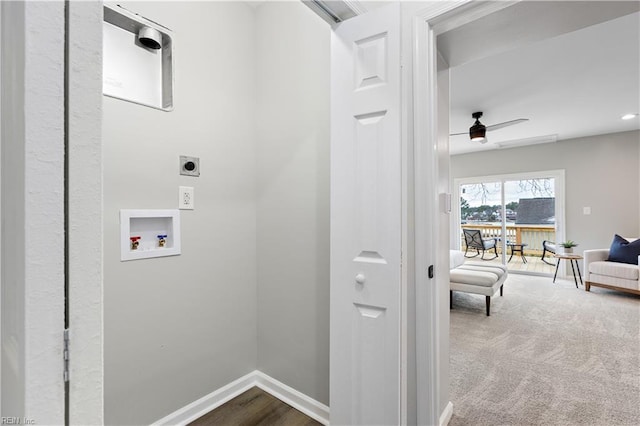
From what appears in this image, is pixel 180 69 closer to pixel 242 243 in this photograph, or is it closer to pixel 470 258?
pixel 242 243

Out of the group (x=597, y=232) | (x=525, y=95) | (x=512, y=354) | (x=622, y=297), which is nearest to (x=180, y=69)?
(x=512, y=354)

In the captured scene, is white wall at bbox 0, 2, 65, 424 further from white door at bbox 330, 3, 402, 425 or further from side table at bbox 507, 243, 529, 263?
side table at bbox 507, 243, 529, 263

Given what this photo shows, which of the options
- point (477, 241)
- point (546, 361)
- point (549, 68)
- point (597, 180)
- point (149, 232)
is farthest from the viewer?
point (477, 241)

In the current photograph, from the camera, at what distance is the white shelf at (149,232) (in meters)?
1.50

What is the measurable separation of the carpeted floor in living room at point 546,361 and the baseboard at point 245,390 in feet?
2.89

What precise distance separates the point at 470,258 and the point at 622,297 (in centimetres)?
303

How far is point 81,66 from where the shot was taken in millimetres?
Answer: 465

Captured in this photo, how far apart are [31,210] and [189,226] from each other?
4.57 ft

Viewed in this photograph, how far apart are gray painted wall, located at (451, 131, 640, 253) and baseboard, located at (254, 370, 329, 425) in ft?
20.8

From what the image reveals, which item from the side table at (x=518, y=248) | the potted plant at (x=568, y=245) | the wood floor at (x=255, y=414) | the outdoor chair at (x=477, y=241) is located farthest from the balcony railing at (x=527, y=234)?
the wood floor at (x=255, y=414)

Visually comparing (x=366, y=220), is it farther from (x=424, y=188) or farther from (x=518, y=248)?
(x=518, y=248)

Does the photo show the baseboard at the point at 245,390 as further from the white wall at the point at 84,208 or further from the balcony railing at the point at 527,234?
the balcony railing at the point at 527,234

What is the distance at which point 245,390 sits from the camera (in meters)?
2.00

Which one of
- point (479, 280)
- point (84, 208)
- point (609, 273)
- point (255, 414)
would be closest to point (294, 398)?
point (255, 414)
